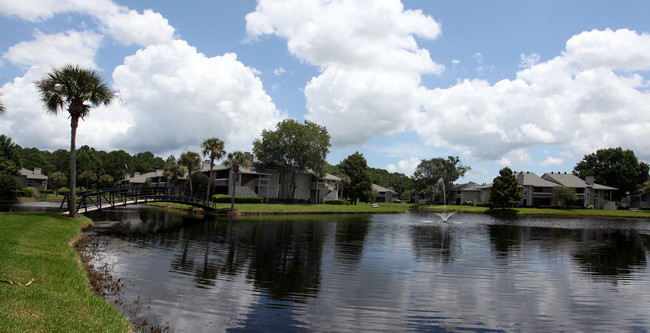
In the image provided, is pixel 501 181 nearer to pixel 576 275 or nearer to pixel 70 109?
pixel 576 275

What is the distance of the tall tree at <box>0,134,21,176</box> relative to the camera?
6762cm

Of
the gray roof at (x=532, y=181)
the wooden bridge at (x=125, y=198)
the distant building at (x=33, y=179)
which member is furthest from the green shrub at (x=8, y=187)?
the gray roof at (x=532, y=181)

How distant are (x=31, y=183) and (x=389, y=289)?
108226 millimetres

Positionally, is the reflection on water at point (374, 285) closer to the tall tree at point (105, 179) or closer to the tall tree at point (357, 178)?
the tall tree at point (357, 178)

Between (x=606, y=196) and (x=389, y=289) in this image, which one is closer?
(x=389, y=289)

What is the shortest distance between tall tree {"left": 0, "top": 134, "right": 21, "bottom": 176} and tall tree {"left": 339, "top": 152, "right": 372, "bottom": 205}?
212ft

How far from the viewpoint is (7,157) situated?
74.9 metres

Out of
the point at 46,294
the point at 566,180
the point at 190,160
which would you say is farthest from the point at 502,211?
the point at 46,294

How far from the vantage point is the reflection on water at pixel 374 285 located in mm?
9992

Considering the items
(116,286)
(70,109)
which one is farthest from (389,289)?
(70,109)

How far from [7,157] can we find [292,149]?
57.1 meters

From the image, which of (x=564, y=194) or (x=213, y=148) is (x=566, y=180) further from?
(x=213, y=148)

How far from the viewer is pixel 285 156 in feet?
228

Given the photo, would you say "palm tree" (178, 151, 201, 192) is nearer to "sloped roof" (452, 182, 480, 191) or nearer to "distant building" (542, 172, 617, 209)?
"sloped roof" (452, 182, 480, 191)
